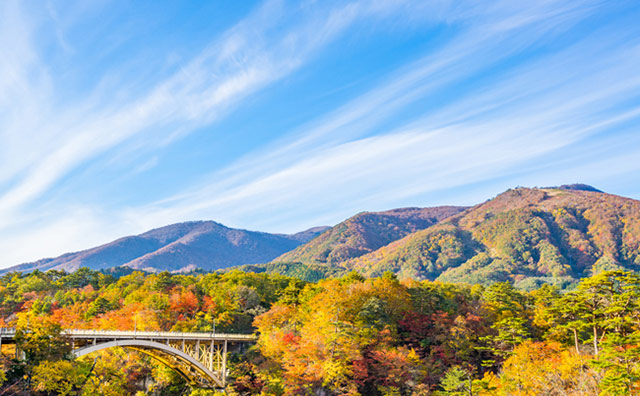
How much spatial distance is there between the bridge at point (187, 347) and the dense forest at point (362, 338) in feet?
6.00

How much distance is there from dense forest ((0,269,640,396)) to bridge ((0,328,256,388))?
1.83m

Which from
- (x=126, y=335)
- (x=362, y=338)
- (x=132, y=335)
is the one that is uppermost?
(x=126, y=335)

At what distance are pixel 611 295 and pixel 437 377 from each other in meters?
18.7

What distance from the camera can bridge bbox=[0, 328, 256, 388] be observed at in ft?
129

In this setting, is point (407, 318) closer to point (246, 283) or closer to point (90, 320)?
point (246, 283)

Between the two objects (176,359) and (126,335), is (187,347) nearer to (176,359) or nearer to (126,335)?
(176,359)

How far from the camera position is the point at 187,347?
157ft

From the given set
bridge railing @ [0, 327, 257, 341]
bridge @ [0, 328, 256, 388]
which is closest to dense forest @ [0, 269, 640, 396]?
bridge railing @ [0, 327, 257, 341]

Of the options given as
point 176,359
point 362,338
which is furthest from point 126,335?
point 362,338

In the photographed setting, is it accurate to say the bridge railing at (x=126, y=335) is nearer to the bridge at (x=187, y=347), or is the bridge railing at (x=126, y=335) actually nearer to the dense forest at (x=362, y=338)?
the bridge at (x=187, y=347)

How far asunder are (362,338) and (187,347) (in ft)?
60.7

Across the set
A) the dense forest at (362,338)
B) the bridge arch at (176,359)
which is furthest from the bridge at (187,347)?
the dense forest at (362,338)

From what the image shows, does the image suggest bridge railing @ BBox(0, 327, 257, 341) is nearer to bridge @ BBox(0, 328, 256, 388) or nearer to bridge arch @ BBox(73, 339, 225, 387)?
bridge @ BBox(0, 328, 256, 388)

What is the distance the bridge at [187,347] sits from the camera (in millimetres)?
39344
